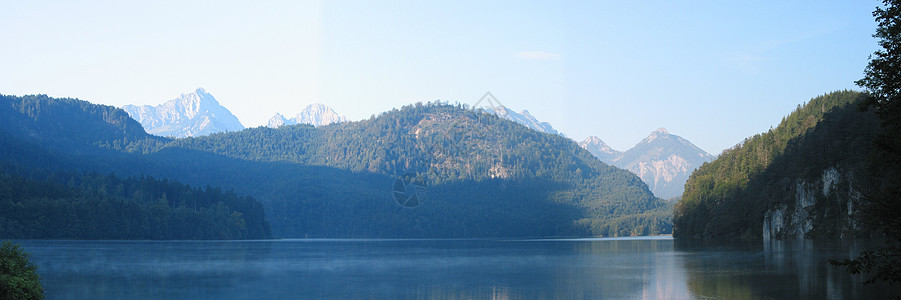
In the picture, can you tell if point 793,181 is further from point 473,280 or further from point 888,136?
point 888,136

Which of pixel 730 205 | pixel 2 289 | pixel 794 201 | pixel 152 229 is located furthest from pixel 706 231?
pixel 2 289

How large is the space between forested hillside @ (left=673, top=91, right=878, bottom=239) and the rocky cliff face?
16 centimetres

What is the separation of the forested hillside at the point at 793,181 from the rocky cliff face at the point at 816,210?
0.16m

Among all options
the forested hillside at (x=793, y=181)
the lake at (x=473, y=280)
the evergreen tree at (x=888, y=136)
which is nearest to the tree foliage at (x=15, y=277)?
the lake at (x=473, y=280)

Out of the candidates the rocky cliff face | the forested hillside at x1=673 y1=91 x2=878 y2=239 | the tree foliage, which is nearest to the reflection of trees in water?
the forested hillside at x1=673 y1=91 x2=878 y2=239

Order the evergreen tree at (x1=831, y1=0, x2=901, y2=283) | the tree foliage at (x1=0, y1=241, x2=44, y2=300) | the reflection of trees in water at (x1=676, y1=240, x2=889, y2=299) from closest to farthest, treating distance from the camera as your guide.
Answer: the evergreen tree at (x1=831, y1=0, x2=901, y2=283)
the tree foliage at (x1=0, y1=241, x2=44, y2=300)
the reflection of trees in water at (x1=676, y1=240, x2=889, y2=299)

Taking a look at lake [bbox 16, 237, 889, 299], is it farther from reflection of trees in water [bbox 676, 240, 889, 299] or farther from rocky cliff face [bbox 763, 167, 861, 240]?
rocky cliff face [bbox 763, 167, 861, 240]

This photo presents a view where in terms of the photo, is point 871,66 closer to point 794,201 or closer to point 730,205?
point 794,201

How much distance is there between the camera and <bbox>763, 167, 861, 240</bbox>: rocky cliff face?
122m

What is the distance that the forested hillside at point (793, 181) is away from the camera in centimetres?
12281

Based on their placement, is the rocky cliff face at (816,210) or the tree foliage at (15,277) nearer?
the tree foliage at (15,277)

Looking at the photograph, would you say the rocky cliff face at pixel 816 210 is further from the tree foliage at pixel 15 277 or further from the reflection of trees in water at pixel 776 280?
the tree foliage at pixel 15 277

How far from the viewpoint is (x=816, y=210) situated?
132 meters

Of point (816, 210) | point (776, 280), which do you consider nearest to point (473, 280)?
point (776, 280)
